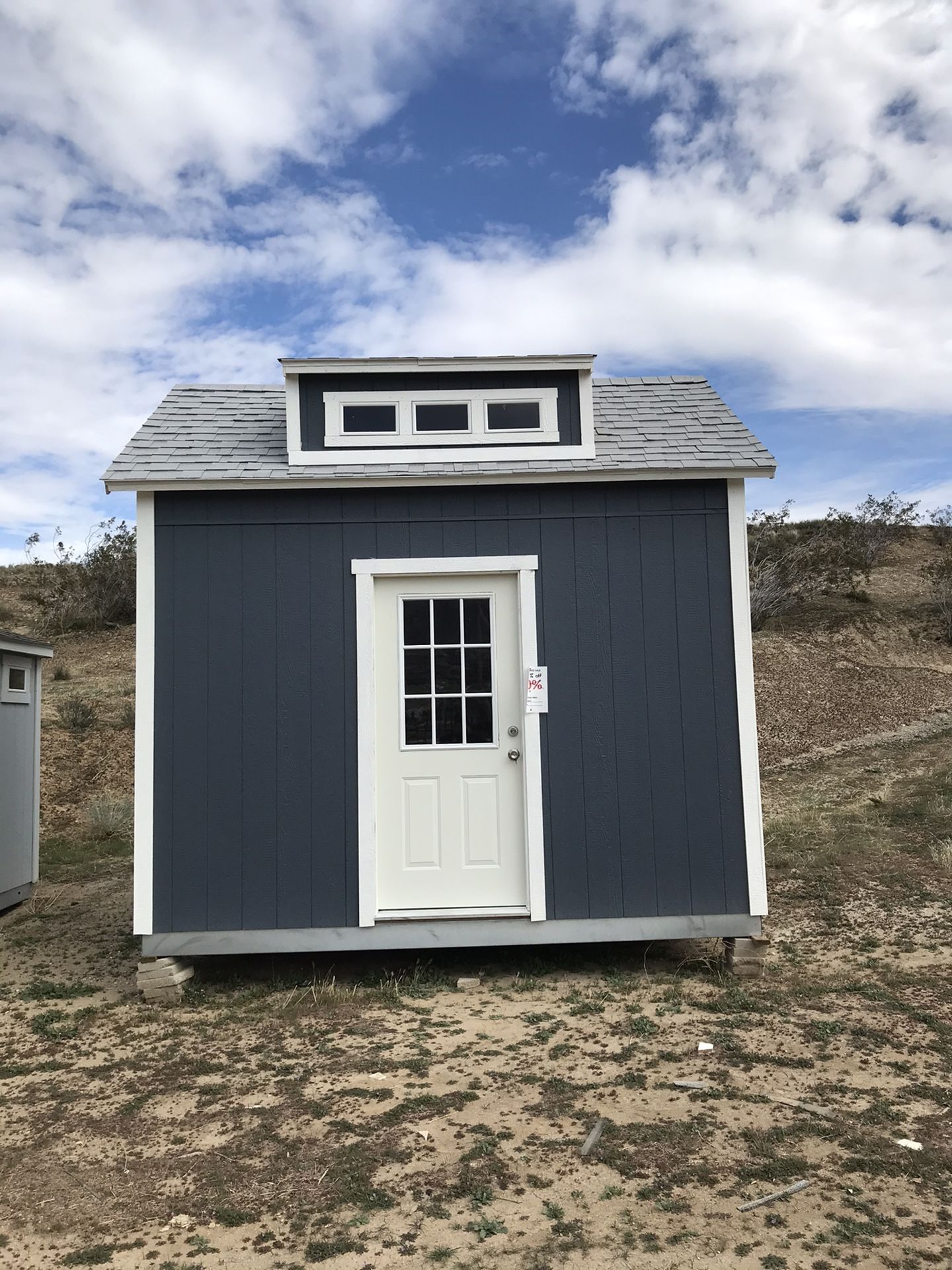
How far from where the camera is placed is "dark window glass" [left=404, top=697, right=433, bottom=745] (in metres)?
5.32

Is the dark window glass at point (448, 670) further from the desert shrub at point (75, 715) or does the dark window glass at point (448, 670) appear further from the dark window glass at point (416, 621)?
the desert shrub at point (75, 715)

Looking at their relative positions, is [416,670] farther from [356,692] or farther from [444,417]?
[444,417]

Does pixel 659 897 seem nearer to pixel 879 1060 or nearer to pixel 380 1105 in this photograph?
pixel 879 1060

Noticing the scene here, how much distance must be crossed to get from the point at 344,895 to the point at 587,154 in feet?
26.9

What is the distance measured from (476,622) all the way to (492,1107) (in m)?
2.67

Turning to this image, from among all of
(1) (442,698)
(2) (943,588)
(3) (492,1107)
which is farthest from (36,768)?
(2) (943,588)

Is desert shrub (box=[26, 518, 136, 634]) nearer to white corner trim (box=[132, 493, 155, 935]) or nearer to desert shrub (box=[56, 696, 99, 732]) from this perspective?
desert shrub (box=[56, 696, 99, 732])

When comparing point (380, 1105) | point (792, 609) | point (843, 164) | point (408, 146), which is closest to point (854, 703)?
point (792, 609)

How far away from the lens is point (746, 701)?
5297mm

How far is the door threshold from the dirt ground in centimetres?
38

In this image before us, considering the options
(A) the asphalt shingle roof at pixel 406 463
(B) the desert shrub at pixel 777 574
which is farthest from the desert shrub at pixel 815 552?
(A) the asphalt shingle roof at pixel 406 463

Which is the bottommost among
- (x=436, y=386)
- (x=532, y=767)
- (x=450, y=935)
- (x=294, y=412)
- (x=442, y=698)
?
(x=450, y=935)

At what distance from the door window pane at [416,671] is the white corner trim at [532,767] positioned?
57 cm

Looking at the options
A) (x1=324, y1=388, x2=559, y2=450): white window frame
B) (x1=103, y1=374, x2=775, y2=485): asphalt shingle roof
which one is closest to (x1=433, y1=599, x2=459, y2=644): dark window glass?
(x1=103, y1=374, x2=775, y2=485): asphalt shingle roof
